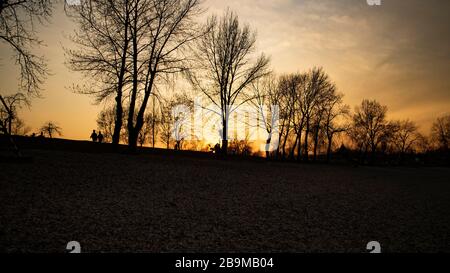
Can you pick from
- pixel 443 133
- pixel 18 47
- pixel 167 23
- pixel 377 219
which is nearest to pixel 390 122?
pixel 443 133

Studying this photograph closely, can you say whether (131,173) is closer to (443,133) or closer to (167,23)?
(167,23)

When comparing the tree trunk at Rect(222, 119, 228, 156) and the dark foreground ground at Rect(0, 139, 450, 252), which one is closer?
the dark foreground ground at Rect(0, 139, 450, 252)

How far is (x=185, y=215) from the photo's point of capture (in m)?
8.07

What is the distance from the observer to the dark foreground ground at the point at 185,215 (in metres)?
6.04

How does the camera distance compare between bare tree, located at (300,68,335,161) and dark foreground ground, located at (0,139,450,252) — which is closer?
dark foreground ground, located at (0,139,450,252)

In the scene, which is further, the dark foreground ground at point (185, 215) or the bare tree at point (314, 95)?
the bare tree at point (314, 95)

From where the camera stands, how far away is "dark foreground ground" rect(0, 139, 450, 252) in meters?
6.04

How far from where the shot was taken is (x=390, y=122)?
229 ft

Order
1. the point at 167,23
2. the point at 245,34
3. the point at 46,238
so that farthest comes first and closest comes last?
the point at 245,34
the point at 167,23
the point at 46,238

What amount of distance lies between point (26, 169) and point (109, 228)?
7289 mm

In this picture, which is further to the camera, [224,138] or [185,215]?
[224,138]

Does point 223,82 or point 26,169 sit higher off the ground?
point 223,82

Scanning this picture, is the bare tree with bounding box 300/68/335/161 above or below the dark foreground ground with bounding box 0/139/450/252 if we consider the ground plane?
above

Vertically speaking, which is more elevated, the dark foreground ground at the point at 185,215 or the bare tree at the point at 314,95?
the bare tree at the point at 314,95
